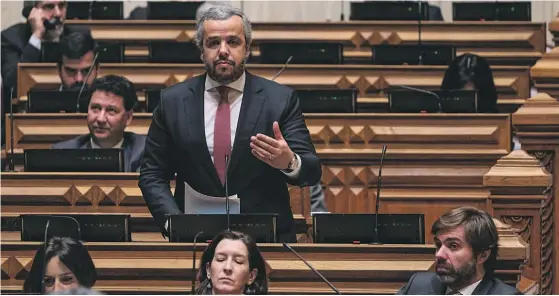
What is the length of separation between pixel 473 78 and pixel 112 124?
1.35 meters

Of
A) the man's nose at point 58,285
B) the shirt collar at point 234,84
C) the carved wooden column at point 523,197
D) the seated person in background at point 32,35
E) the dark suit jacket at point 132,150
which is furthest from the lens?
the seated person in background at point 32,35

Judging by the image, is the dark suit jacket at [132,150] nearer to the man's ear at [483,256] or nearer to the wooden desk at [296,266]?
the wooden desk at [296,266]

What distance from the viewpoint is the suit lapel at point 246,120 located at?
3193mm

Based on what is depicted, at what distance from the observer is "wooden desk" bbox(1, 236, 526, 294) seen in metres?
3.13

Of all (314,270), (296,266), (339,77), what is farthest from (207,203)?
(339,77)

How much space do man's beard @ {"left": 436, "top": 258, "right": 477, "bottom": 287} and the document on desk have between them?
512mm

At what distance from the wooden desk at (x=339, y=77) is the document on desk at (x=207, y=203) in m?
1.89

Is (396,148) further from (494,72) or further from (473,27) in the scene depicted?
(473,27)

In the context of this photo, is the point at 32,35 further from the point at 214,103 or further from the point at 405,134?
the point at 214,103

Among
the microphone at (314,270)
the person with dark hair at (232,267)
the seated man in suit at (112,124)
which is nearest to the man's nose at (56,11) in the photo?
the seated man in suit at (112,124)

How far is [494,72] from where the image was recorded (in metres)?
5.30

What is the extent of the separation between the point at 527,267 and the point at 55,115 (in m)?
1.80

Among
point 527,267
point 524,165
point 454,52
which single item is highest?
point 454,52

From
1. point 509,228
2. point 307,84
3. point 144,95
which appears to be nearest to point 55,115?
point 144,95
